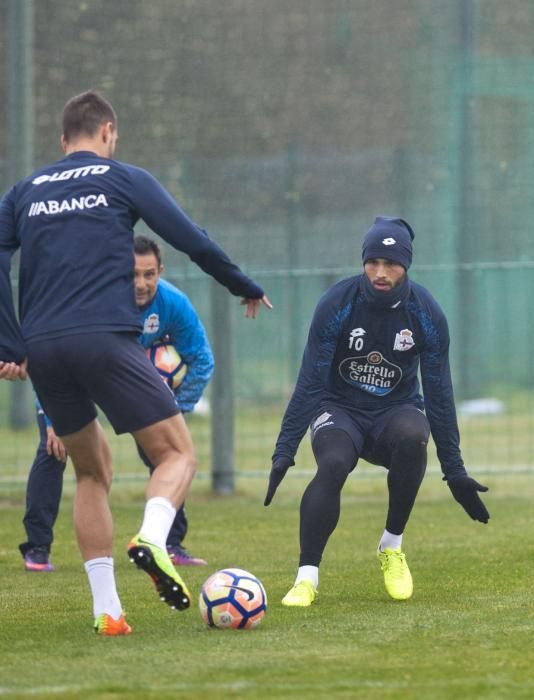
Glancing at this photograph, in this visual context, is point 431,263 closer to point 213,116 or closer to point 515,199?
point 515,199

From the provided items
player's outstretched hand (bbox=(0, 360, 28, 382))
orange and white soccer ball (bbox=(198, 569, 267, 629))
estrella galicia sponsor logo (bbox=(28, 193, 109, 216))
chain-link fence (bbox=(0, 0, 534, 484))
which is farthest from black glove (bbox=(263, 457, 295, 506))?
chain-link fence (bbox=(0, 0, 534, 484))

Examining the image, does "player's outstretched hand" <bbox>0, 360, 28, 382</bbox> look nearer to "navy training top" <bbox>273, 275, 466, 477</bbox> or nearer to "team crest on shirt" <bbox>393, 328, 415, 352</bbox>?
"navy training top" <bbox>273, 275, 466, 477</bbox>

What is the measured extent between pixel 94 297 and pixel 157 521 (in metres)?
0.85

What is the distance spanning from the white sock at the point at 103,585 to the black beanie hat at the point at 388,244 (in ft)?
6.35

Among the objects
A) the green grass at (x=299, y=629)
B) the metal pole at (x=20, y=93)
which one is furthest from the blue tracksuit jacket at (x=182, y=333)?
the metal pole at (x=20, y=93)

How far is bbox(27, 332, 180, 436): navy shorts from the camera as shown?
5.70 m

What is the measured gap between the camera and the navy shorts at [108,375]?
570cm

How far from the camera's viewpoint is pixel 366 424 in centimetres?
721

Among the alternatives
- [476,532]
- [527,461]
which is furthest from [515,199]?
[476,532]

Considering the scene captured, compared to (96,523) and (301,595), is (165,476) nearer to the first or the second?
(96,523)

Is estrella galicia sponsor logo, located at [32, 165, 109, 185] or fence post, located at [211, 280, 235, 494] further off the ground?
estrella galicia sponsor logo, located at [32, 165, 109, 185]

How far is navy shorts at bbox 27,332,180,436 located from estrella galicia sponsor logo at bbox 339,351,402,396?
60.9 inches

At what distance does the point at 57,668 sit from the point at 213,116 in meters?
9.40

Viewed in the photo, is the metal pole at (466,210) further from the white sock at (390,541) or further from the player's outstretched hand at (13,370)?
the player's outstretched hand at (13,370)
